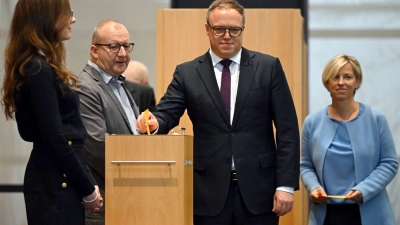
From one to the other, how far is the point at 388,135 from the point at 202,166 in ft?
4.32

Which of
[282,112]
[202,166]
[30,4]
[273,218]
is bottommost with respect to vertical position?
[273,218]

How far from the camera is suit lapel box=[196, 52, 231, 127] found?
346cm

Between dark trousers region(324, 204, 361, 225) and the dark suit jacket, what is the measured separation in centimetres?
247

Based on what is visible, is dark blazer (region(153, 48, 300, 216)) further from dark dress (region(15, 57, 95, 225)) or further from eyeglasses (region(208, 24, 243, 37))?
dark dress (region(15, 57, 95, 225))

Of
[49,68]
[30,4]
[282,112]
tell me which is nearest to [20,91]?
[49,68]

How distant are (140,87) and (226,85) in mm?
2813

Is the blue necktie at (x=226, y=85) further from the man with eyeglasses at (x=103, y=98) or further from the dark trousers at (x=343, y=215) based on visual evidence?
the dark trousers at (x=343, y=215)

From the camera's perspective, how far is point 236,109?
11.3 ft

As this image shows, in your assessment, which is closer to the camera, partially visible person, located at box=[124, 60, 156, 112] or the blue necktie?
the blue necktie

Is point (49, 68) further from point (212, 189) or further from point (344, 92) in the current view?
point (344, 92)

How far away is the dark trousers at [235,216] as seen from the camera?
340 centimetres

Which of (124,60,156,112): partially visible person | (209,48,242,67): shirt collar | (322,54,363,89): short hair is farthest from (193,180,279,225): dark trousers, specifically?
(124,60,156,112): partially visible person

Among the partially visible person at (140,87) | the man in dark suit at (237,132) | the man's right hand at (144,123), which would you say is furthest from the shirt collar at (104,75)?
the partially visible person at (140,87)

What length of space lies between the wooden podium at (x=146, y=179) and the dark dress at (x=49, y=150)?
211 mm
